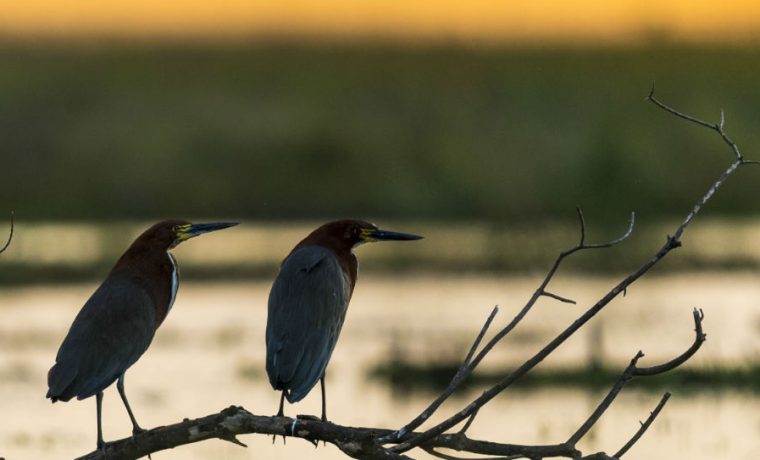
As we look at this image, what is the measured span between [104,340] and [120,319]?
0.10 metres

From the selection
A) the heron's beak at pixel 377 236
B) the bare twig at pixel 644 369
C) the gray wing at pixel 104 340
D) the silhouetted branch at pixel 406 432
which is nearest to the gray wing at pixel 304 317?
the heron's beak at pixel 377 236

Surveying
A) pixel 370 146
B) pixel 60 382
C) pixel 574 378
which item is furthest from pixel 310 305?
pixel 370 146

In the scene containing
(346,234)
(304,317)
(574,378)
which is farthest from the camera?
(574,378)

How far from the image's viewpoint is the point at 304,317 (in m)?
6.41

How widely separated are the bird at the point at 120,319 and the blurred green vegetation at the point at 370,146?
8214 mm

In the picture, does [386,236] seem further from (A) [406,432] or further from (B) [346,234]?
(A) [406,432]

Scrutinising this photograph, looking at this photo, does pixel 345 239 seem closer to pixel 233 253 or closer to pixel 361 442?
pixel 361 442

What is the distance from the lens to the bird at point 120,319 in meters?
6.02

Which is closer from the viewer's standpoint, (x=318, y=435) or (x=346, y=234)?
(x=318, y=435)

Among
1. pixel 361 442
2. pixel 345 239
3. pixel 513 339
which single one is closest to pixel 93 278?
pixel 513 339

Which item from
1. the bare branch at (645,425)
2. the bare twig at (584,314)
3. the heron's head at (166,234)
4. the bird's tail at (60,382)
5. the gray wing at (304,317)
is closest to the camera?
the bare twig at (584,314)

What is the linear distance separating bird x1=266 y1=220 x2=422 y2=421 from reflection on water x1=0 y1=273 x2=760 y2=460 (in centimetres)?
220

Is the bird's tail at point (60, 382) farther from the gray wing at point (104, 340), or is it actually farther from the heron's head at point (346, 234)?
the heron's head at point (346, 234)

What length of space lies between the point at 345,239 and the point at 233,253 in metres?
9.57
